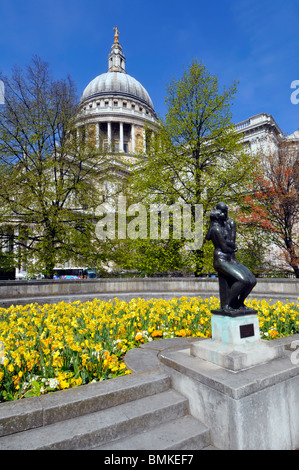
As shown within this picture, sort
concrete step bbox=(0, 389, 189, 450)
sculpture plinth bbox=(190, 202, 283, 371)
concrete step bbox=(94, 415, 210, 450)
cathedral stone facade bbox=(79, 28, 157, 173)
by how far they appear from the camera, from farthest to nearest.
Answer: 1. cathedral stone facade bbox=(79, 28, 157, 173)
2. sculpture plinth bbox=(190, 202, 283, 371)
3. concrete step bbox=(94, 415, 210, 450)
4. concrete step bbox=(0, 389, 189, 450)

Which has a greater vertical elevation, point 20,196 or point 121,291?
point 20,196

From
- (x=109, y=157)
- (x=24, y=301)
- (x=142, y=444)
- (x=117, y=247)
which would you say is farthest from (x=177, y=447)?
(x=109, y=157)

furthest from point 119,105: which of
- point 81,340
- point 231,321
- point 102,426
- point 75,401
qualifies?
point 102,426

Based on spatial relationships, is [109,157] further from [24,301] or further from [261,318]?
[261,318]

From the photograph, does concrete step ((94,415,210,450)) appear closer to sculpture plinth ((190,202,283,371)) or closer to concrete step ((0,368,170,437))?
concrete step ((0,368,170,437))

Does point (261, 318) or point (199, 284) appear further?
point (199, 284)

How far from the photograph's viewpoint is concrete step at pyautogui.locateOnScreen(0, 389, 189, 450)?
290cm

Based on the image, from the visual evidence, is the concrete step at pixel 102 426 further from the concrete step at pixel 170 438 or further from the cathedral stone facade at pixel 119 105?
the cathedral stone facade at pixel 119 105

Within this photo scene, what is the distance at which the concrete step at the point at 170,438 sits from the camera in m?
3.05

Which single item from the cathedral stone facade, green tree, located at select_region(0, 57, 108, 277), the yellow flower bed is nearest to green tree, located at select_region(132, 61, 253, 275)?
green tree, located at select_region(0, 57, 108, 277)

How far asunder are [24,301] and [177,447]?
32.0 feet

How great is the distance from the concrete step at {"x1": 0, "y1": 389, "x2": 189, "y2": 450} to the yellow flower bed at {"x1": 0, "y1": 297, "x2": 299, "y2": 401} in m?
0.66

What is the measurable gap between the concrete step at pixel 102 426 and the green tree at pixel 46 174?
1253 cm

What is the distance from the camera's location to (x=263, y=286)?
1231 centimetres
